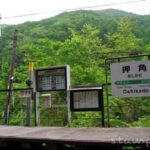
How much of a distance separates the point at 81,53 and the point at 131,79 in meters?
24.0

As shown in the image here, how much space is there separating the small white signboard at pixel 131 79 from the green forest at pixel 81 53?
15.6 feet

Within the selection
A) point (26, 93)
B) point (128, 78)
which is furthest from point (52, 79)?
point (128, 78)

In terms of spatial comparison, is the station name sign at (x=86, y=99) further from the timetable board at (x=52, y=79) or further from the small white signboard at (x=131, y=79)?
the small white signboard at (x=131, y=79)

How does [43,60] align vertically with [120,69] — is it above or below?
above

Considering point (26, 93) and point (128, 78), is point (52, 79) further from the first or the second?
point (128, 78)

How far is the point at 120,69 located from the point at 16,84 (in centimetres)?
2275

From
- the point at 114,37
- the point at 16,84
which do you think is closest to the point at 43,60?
the point at 16,84

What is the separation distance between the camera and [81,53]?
3178 centimetres

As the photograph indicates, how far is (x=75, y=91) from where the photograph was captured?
894 cm

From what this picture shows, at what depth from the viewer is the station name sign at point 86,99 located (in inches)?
334

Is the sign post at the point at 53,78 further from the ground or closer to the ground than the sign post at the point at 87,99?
further from the ground

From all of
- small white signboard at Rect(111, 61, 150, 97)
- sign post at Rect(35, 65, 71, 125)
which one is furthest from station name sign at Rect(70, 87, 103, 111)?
small white signboard at Rect(111, 61, 150, 97)

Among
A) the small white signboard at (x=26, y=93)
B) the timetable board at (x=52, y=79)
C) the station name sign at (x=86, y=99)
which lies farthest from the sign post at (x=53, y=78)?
the small white signboard at (x=26, y=93)

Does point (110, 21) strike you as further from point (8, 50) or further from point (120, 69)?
point (120, 69)
